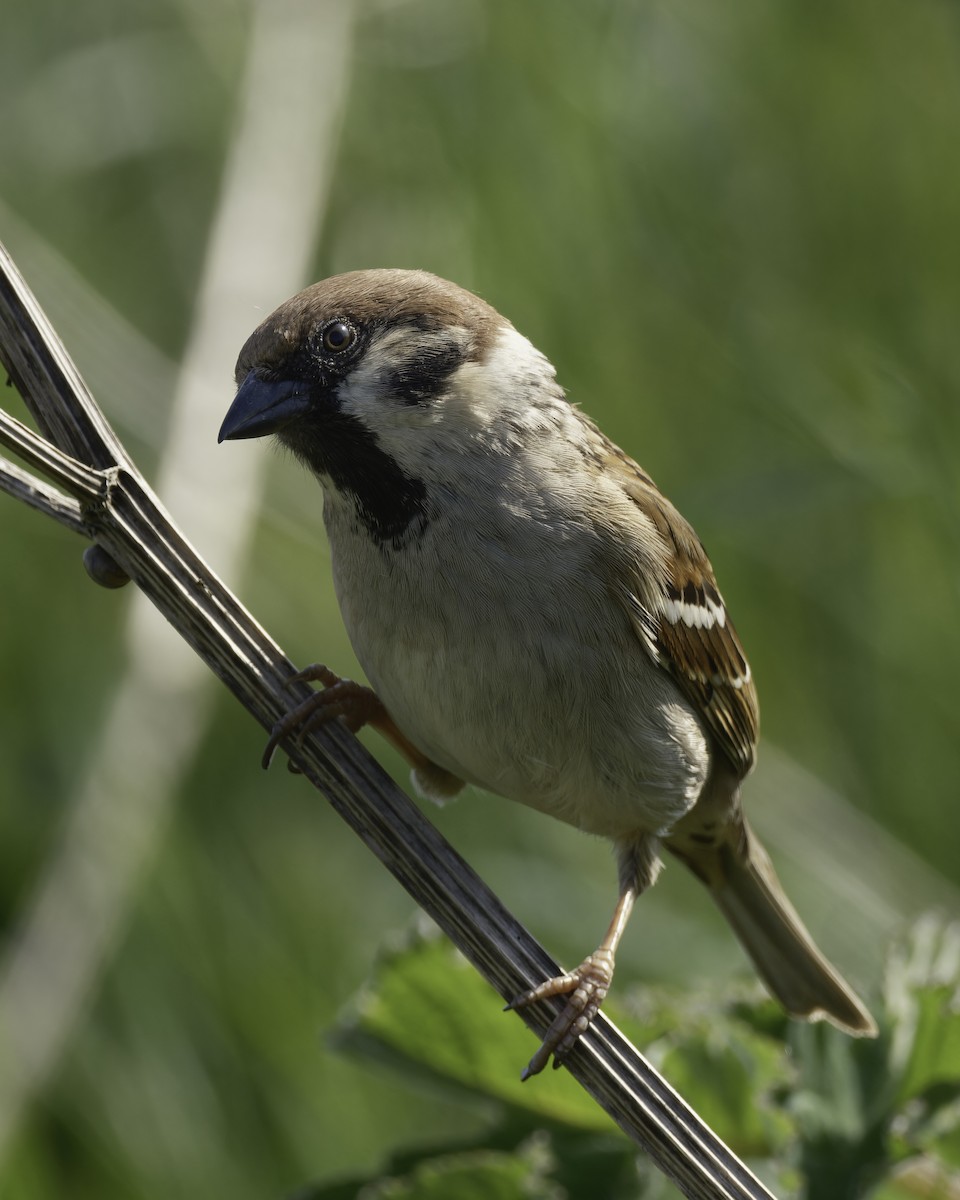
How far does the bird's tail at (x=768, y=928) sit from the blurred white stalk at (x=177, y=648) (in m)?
1.10

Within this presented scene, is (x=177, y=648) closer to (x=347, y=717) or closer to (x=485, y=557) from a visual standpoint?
(x=347, y=717)

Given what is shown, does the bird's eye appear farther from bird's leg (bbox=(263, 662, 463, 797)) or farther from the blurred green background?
the blurred green background

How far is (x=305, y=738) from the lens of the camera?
183 cm

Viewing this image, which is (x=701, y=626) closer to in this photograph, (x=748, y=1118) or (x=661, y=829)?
(x=661, y=829)

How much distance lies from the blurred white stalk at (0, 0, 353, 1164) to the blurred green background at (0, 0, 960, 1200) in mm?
10

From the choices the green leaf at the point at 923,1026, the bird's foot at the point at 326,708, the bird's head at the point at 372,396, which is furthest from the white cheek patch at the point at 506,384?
the green leaf at the point at 923,1026

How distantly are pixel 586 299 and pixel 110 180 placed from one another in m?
1.25

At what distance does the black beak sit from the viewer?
2.07m

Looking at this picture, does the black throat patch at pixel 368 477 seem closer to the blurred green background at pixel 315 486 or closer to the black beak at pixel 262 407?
the black beak at pixel 262 407

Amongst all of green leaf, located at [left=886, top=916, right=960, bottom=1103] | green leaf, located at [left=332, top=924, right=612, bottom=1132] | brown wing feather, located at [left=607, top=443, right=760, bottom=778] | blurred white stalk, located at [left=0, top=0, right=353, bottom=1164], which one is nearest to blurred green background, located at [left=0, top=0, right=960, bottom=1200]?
blurred white stalk, located at [left=0, top=0, right=353, bottom=1164]

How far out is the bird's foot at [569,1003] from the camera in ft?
5.84

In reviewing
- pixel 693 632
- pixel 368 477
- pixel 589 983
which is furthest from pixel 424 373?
pixel 589 983

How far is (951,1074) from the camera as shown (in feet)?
5.91

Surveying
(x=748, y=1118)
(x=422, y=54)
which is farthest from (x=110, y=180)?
(x=748, y=1118)
